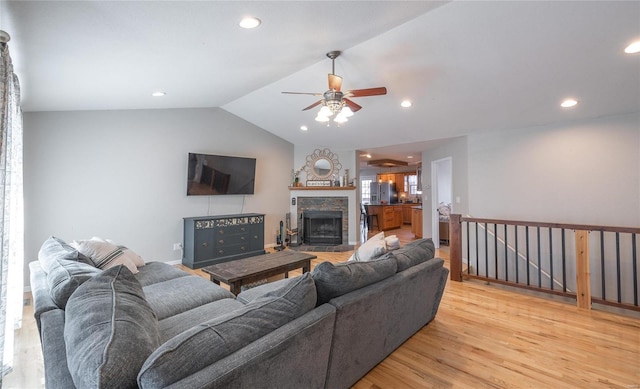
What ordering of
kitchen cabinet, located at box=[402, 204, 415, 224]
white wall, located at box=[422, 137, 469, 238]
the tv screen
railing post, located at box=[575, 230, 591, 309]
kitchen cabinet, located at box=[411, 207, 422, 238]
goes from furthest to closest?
kitchen cabinet, located at box=[402, 204, 415, 224], kitchen cabinet, located at box=[411, 207, 422, 238], white wall, located at box=[422, 137, 469, 238], the tv screen, railing post, located at box=[575, 230, 591, 309]

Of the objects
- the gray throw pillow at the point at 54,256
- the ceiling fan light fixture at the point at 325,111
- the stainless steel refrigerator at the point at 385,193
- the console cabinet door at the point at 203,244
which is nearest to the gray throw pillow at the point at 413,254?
the ceiling fan light fixture at the point at 325,111

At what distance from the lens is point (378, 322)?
6.49 feet

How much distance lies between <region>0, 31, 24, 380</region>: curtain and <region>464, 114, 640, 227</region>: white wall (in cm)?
571

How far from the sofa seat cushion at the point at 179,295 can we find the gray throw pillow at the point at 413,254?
1461mm

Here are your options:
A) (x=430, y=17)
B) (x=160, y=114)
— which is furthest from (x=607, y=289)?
(x=160, y=114)

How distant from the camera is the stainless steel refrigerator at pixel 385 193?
10.8 meters

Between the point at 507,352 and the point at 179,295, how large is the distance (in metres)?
2.66

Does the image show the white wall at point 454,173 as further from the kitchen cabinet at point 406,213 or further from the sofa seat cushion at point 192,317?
the sofa seat cushion at point 192,317

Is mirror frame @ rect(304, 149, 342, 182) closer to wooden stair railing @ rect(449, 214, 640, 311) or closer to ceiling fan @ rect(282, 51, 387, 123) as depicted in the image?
wooden stair railing @ rect(449, 214, 640, 311)

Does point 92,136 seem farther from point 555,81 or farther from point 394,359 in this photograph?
point 555,81

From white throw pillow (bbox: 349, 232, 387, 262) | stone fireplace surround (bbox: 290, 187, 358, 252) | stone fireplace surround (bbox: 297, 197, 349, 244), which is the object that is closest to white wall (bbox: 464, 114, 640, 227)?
stone fireplace surround (bbox: 290, 187, 358, 252)

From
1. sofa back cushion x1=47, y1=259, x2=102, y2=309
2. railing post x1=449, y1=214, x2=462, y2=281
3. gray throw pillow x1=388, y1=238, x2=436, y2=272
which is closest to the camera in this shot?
sofa back cushion x1=47, y1=259, x2=102, y2=309

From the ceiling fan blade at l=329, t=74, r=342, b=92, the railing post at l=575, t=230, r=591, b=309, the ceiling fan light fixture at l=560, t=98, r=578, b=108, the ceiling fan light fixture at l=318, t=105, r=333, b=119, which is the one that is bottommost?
the railing post at l=575, t=230, r=591, b=309

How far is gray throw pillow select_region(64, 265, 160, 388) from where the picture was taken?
2.92ft
